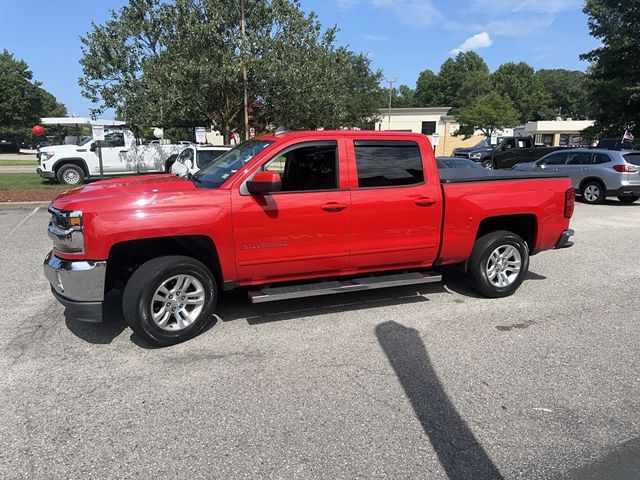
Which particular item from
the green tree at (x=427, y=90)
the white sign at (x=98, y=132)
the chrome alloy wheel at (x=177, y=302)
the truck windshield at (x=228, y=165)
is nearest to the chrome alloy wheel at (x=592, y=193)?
the truck windshield at (x=228, y=165)

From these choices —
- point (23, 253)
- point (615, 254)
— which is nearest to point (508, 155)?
point (615, 254)

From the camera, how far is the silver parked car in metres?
13.2

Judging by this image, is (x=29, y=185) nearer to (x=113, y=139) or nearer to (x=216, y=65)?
(x=113, y=139)

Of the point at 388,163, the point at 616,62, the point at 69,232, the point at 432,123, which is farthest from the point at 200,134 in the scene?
the point at 432,123

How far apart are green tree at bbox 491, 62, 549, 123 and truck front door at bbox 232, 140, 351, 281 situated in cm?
9004

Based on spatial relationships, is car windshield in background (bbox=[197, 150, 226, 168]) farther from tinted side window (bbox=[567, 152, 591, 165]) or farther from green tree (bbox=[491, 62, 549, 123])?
green tree (bbox=[491, 62, 549, 123])

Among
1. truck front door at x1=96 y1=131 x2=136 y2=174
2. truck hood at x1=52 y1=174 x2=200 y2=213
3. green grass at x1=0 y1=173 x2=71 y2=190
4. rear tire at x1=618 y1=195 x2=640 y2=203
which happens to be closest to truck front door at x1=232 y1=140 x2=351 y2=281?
truck hood at x1=52 y1=174 x2=200 y2=213

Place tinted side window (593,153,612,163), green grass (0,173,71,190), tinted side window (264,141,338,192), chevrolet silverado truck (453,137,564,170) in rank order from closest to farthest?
1. tinted side window (264,141,338,192)
2. tinted side window (593,153,612,163)
3. green grass (0,173,71,190)
4. chevrolet silverado truck (453,137,564,170)

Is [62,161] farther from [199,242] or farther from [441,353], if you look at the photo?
[441,353]

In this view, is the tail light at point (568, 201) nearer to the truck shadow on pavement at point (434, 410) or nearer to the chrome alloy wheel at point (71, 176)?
the truck shadow on pavement at point (434, 410)

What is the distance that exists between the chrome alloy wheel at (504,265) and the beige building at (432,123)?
192 feet

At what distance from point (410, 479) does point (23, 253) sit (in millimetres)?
7009

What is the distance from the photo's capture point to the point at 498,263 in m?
5.52

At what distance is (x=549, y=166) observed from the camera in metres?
15.3
